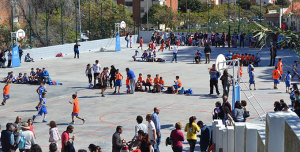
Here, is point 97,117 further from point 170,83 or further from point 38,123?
point 170,83

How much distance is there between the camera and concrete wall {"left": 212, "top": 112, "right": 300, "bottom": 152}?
735cm

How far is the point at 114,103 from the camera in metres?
24.3

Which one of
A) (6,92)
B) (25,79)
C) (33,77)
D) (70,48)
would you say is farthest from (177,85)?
(70,48)

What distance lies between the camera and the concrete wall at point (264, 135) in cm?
735

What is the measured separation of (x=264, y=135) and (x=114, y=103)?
49.6 feet

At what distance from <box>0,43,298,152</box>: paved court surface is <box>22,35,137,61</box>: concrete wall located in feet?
18.0

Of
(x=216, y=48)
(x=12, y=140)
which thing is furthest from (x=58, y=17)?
(x=12, y=140)

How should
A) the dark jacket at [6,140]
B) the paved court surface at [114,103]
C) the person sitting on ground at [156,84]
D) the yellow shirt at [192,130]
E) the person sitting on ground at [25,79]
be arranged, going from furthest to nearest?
the person sitting on ground at [25,79]
the person sitting on ground at [156,84]
the paved court surface at [114,103]
the yellow shirt at [192,130]
the dark jacket at [6,140]

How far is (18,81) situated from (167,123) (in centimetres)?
1424

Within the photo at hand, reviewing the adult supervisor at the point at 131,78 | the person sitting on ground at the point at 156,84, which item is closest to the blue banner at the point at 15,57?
the adult supervisor at the point at 131,78

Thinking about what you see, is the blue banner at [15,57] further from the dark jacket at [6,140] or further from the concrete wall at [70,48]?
the dark jacket at [6,140]

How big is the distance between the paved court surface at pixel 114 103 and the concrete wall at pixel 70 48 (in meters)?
5.50

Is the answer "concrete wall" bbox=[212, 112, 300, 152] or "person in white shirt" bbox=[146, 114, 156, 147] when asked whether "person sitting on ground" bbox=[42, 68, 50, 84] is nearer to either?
"person in white shirt" bbox=[146, 114, 156, 147]

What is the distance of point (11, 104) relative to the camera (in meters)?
24.4
